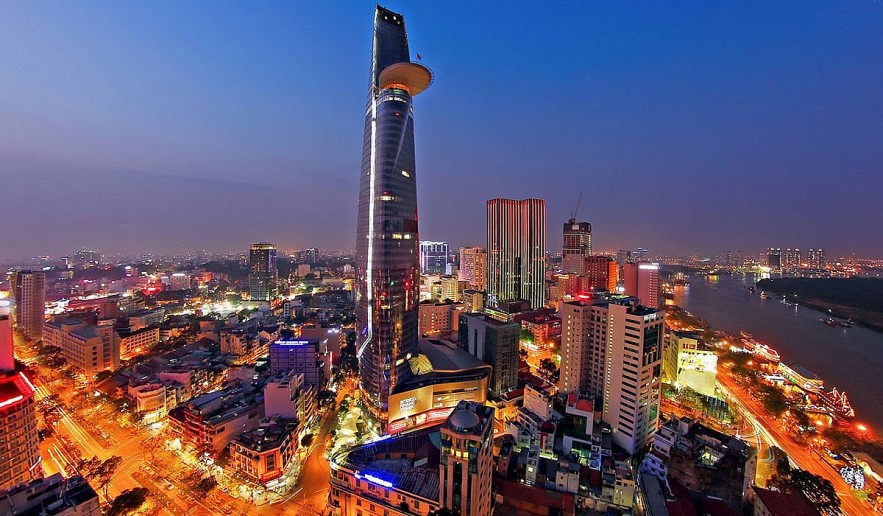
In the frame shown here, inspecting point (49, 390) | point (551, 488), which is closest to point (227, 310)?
point (49, 390)

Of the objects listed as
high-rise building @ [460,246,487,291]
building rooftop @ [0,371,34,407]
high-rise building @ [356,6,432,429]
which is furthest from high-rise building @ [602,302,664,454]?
high-rise building @ [460,246,487,291]

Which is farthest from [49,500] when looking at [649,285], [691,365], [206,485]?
[649,285]

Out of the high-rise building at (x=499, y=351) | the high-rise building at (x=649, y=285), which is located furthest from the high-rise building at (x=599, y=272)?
the high-rise building at (x=499, y=351)

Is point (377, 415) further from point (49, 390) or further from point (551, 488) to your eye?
point (49, 390)

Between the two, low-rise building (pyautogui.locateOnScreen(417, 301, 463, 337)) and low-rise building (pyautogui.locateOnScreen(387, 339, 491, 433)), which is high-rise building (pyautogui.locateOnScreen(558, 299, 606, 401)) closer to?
low-rise building (pyautogui.locateOnScreen(387, 339, 491, 433))

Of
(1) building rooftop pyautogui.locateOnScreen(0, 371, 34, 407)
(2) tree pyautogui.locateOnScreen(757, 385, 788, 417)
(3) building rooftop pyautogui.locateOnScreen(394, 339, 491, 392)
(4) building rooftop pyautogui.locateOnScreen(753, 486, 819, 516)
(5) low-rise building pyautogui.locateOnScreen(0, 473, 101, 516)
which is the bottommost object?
(2) tree pyautogui.locateOnScreen(757, 385, 788, 417)

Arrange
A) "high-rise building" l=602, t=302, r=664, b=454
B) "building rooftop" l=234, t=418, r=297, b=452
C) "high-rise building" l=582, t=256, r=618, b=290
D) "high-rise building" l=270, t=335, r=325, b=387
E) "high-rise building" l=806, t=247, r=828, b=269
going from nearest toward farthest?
"building rooftop" l=234, t=418, r=297, b=452 → "high-rise building" l=602, t=302, r=664, b=454 → "high-rise building" l=270, t=335, r=325, b=387 → "high-rise building" l=582, t=256, r=618, b=290 → "high-rise building" l=806, t=247, r=828, b=269
